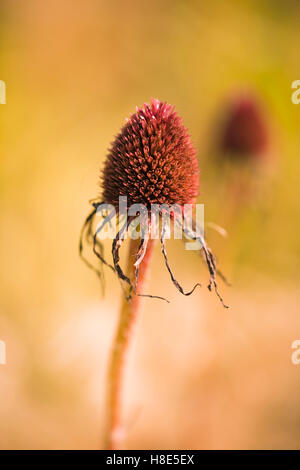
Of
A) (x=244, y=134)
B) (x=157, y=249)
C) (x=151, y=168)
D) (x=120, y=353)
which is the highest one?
(x=244, y=134)

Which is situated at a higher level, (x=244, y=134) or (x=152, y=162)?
(x=244, y=134)

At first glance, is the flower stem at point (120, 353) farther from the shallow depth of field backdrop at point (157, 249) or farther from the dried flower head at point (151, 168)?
the shallow depth of field backdrop at point (157, 249)

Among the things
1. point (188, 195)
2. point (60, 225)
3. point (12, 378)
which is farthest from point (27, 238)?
point (188, 195)

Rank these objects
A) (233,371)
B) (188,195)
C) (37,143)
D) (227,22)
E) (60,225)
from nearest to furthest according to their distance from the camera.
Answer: (188,195), (233,371), (60,225), (37,143), (227,22)

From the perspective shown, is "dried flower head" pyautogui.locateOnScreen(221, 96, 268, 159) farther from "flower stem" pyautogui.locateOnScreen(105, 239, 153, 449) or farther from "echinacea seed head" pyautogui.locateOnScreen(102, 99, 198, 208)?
"flower stem" pyautogui.locateOnScreen(105, 239, 153, 449)

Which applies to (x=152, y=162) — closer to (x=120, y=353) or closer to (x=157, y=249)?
(x=120, y=353)

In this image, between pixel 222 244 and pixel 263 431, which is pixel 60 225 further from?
pixel 263 431

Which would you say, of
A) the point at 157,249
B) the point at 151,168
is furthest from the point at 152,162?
the point at 157,249
